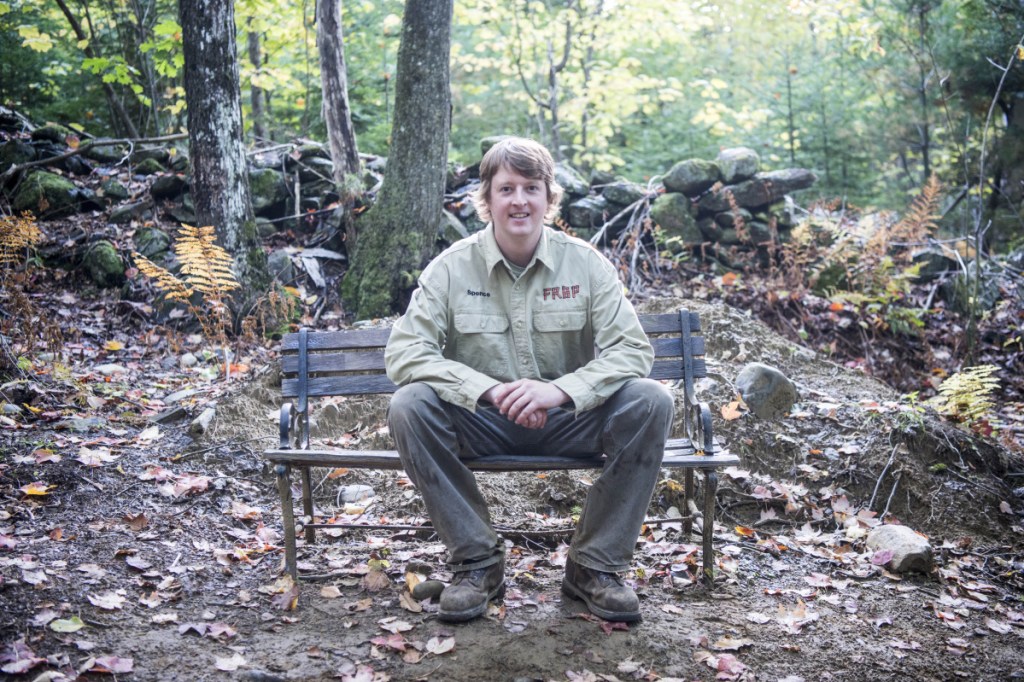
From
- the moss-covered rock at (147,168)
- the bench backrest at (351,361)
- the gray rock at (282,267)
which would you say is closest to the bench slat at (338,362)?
the bench backrest at (351,361)

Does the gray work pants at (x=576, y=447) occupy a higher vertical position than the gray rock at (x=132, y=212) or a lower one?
lower

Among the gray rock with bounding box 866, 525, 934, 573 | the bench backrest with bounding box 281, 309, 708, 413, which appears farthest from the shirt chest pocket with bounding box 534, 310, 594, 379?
the gray rock with bounding box 866, 525, 934, 573

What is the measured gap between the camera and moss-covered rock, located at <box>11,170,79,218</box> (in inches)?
355

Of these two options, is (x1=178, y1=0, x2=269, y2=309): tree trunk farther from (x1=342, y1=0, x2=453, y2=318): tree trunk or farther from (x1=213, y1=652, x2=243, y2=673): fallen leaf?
(x1=213, y1=652, x2=243, y2=673): fallen leaf

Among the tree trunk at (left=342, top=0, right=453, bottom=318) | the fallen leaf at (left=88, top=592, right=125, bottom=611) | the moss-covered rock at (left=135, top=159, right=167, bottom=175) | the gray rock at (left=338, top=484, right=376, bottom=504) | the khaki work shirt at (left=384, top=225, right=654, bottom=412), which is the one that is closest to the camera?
the fallen leaf at (left=88, top=592, right=125, bottom=611)

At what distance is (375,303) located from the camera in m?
7.43

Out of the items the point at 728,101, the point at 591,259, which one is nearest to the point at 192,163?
the point at 591,259

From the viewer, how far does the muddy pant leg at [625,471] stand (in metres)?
3.21

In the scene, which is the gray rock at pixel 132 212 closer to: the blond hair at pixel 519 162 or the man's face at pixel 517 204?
the blond hair at pixel 519 162

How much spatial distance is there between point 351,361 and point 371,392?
182 mm

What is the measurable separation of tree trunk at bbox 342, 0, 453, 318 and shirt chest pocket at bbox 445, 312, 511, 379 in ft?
13.0

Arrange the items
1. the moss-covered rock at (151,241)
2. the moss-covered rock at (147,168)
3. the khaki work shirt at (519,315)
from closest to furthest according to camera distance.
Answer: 1. the khaki work shirt at (519,315)
2. the moss-covered rock at (151,241)
3. the moss-covered rock at (147,168)

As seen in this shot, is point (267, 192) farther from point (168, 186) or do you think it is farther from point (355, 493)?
point (355, 493)

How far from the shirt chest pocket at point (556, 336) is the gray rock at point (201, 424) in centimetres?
256
